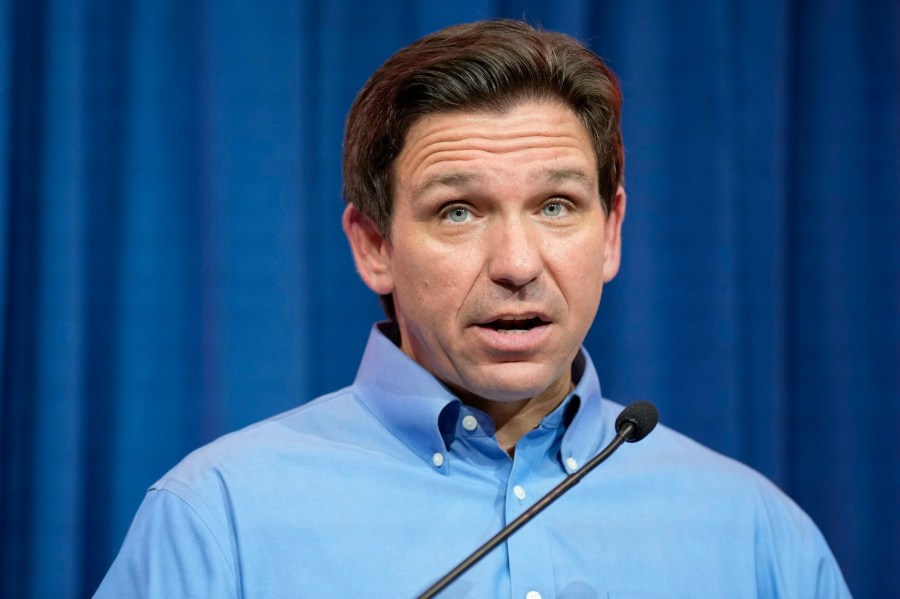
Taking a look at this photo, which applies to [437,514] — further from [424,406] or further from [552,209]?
[552,209]

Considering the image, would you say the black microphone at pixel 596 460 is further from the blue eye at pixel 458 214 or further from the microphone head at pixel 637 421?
the blue eye at pixel 458 214

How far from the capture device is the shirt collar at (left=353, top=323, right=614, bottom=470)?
137 centimetres

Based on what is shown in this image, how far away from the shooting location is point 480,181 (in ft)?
4.30

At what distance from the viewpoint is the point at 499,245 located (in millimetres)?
1289

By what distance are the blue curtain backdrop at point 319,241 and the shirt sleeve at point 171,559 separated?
503 mm

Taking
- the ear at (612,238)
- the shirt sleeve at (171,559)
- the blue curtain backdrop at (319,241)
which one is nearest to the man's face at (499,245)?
the ear at (612,238)

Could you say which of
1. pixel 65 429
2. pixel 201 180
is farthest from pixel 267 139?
pixel 65 429

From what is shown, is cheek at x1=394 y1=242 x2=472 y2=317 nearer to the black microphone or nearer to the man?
the man

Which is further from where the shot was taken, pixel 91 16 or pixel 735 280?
pixel 735 280

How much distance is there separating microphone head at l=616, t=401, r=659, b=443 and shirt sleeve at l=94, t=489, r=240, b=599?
48 cm

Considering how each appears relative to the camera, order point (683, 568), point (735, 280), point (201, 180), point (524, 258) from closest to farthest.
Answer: point (524, 258)
point (683, 568)
point (201, 180)
point (735, 280)

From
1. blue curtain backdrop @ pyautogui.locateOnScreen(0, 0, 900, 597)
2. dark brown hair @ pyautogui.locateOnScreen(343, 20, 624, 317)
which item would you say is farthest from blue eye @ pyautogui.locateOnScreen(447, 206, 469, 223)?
blue curtain backdrop @ pyautogui.locateOnScreen(0, 0, 900, 597)

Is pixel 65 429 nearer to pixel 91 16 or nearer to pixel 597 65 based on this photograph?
pixel 91 16

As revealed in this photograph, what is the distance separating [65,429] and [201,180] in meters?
0.48
